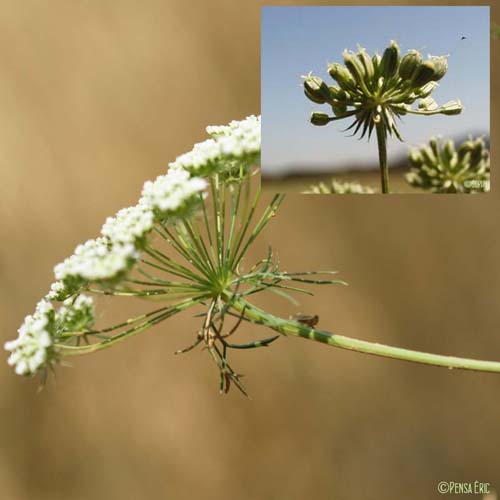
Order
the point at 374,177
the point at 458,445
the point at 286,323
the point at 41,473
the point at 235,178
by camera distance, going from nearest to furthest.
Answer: the point at 286,323, the point at 235,178, the point at 374,177, the point at 41,473, the point at 458,445

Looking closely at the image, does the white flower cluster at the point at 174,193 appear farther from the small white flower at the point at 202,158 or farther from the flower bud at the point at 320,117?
the flower bud at the point at 320,117

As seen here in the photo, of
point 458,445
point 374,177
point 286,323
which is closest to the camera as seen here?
point 286,323

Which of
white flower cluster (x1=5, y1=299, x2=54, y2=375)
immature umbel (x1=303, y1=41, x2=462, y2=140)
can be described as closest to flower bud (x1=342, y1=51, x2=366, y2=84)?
immature umbel (x1=303, y1=41, x2=462, y2=140)

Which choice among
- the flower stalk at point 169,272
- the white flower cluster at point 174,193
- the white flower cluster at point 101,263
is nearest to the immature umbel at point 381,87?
the flower stalk at point 169,272

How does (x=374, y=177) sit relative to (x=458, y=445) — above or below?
above

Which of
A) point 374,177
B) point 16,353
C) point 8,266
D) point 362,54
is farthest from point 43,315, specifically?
point 8,266

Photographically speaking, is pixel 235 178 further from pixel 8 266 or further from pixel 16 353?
pixel 8 266
